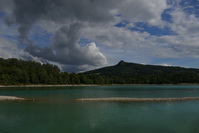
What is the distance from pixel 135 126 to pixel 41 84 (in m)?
125

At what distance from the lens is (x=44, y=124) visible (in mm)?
21000

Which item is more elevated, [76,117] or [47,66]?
[47,66]

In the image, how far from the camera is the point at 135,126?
2059 cm

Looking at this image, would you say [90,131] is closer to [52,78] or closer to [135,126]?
[135,126]

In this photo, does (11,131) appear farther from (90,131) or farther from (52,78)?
(52,78)

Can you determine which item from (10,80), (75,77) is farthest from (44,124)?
(75,77)

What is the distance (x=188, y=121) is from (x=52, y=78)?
424ft

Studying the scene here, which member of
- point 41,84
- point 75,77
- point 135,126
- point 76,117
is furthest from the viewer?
point 75,77

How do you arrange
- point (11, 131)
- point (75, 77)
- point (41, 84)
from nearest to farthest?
point (11, 131), point (41, 84), point (75, 77)

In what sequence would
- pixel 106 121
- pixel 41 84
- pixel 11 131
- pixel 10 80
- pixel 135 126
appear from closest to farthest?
pixel 11 131 < pixel 135 126 < pixel 106 121 < pixel 10 80 < pixel 41 84

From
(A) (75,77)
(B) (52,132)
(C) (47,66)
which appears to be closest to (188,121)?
(B) (52,132)

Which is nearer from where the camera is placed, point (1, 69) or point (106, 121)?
point (106, 121)

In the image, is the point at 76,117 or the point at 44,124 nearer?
the point at 44,124

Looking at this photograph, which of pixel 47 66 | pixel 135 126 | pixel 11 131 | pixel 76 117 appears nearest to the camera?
pixel 11 131
